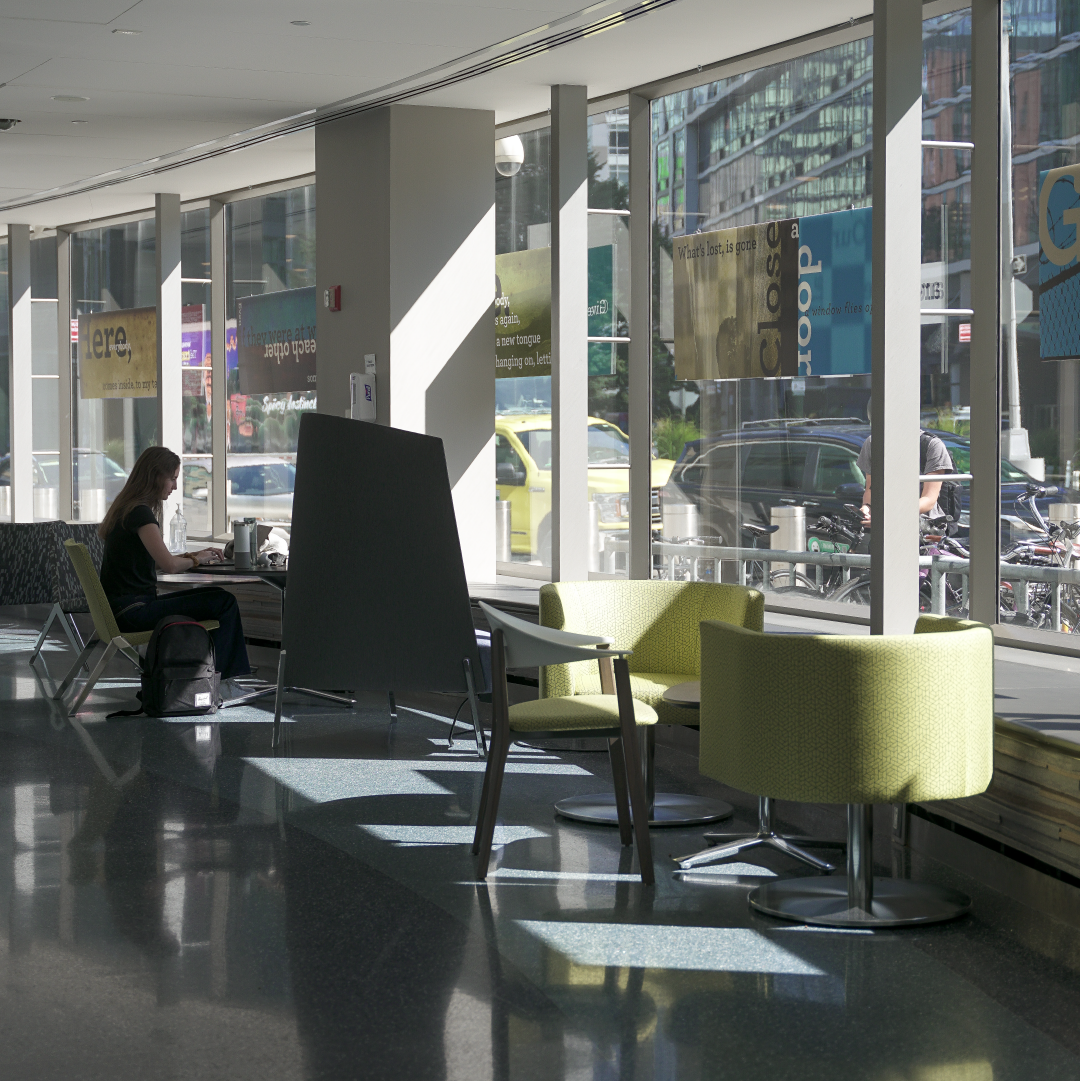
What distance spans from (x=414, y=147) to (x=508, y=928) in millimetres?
5524

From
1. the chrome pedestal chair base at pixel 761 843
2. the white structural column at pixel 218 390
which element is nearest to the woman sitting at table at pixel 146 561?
the chrome pedestal chair base at pixel 761 843

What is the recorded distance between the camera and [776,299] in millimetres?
7109

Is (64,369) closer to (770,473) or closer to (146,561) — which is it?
(146,561)

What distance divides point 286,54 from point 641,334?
2.37 m

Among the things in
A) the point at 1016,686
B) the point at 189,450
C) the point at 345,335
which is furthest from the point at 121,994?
the point at 189,450

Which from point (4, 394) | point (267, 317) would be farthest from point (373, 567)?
point (4, 394)

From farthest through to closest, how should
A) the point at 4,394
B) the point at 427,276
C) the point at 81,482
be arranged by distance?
the point at 4,394 < the point at 81,482 < the point at 427,276

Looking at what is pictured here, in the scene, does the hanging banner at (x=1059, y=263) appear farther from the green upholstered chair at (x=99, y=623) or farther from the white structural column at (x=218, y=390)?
the white structural column at (x=218, y=390)

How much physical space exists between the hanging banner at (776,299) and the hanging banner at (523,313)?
40.4 inches

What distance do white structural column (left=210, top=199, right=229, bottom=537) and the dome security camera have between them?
380 cm

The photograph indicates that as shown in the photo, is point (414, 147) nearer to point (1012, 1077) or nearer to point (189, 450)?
point (189, 450)

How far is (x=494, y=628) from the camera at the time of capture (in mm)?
4512

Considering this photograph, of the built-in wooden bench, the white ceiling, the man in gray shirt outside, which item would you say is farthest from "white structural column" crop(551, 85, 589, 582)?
the built-in wooden bench

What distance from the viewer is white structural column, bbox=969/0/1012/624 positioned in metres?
5.81
